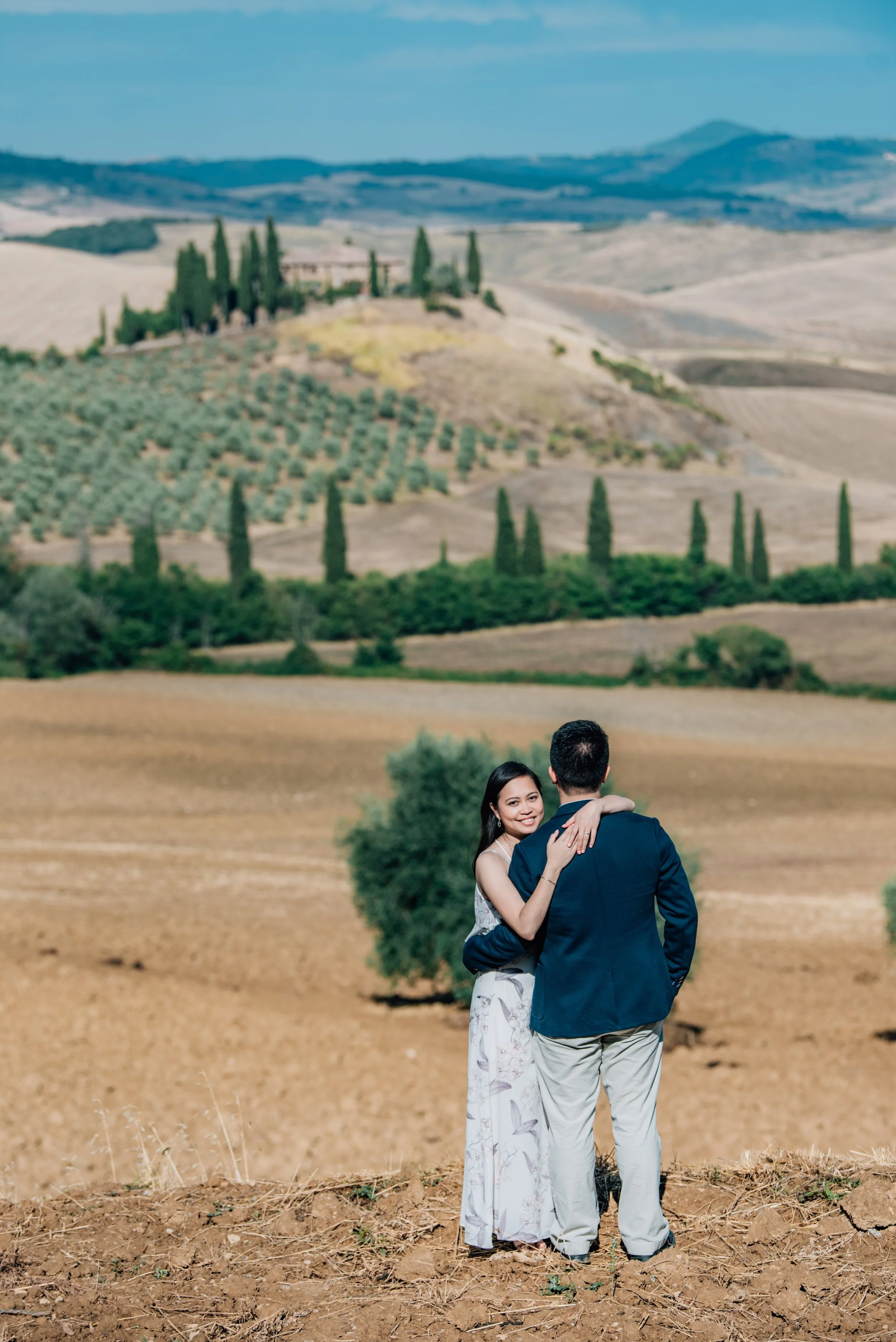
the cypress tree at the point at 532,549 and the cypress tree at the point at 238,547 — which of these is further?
the cypress tree at the point at 532,549

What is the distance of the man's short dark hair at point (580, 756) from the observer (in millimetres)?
6016

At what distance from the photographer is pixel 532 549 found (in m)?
61.7

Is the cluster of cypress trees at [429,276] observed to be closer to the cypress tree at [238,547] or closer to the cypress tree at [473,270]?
the cypress tree at [473,270]

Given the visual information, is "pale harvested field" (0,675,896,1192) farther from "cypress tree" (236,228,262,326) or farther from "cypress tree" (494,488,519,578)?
"cypress tree" (236,228,262,326)

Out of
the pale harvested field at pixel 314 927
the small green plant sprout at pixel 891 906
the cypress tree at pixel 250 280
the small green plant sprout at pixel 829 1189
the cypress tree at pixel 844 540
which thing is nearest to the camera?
the small green plant sprout at pixel 829 1189

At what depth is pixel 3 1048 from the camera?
17.2 metres

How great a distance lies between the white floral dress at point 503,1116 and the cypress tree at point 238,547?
2054 inches

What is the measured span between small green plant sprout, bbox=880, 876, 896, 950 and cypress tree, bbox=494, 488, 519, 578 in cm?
4249

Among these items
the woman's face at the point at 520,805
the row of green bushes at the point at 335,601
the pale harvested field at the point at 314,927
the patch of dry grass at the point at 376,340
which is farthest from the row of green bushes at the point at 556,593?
the woman's face at the point at 520,805

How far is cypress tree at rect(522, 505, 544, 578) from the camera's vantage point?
6162 cm

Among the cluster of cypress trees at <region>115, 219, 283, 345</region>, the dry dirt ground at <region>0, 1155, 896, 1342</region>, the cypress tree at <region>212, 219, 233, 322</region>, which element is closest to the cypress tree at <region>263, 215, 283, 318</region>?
the cluster of cypress trees at <region>115, 219, 283, 345</region>

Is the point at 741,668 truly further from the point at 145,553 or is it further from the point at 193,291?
the point at 193,291

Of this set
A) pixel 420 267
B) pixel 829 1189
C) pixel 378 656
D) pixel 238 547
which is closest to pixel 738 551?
pixel 378 656

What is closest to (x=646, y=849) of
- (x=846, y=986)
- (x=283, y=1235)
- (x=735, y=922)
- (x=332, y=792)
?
(x=283, y=1235)
